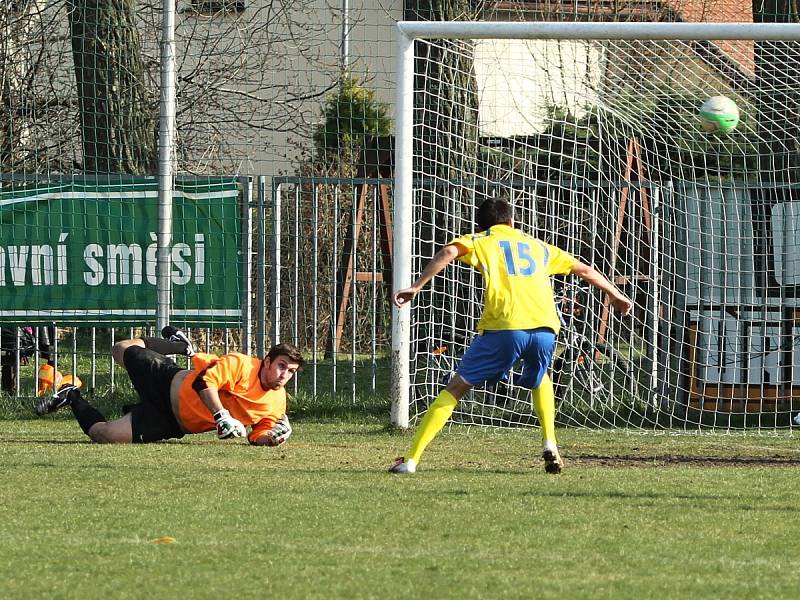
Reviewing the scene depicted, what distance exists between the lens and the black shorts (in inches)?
373

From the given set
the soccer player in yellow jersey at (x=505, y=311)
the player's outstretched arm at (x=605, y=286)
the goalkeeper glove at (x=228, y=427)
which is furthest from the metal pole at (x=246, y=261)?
the player's outstretched arm at (x=605, y=286)

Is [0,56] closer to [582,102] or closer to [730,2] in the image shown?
[582,102]

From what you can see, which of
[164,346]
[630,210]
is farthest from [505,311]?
[630,210]

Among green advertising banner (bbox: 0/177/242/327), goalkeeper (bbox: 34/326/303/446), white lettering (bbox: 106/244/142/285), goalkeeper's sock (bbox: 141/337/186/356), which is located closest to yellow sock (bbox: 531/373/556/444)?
goalkeeper (bbox: 34/326/303/446)

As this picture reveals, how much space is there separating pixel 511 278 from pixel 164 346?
3.32 meters

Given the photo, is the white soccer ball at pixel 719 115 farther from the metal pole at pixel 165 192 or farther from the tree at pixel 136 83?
the tree at pixel 136 83

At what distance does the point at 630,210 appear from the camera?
11820mm

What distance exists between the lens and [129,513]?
639 centimetres

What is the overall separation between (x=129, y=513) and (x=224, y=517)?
0.47m

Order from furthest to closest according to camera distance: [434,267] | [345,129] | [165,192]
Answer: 1. [345,129]
2. [165,192]
3. [434,267]

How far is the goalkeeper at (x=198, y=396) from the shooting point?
29.9ft

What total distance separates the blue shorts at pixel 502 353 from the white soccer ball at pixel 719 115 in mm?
2908

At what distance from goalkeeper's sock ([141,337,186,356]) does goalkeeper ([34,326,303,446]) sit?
144 mm

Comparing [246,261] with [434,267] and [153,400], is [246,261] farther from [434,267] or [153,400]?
[434,267]
